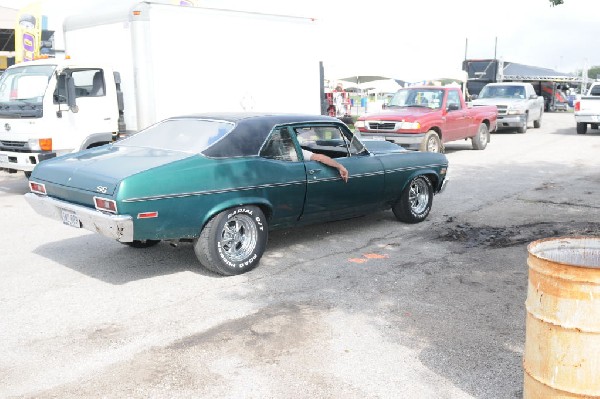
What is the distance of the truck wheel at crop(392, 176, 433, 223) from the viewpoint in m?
7.84

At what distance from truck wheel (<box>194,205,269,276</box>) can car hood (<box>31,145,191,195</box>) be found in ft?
2.29

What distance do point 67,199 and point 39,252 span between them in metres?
1.46

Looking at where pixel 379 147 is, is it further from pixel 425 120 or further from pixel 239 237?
pixel 425 120

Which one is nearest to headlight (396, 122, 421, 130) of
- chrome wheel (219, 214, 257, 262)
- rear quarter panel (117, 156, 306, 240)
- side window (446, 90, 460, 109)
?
side window (446, 90, 460, 109)

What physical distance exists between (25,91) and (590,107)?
17.2 meters

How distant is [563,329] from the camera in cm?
294

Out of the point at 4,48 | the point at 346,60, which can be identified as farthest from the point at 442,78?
the point at 4,48

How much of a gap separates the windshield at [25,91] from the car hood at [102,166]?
4394 mm

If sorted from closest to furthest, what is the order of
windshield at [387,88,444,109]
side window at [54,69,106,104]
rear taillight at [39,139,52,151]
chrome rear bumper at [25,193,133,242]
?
chrome rear bumper at [25,193,133,242]
rear taillight at [39,139,52,151]
side window at [54,69,106,104]
windshield at [387,88,444,109]

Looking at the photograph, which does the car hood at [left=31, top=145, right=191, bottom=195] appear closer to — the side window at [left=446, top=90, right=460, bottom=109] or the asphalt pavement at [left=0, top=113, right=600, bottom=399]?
the asphalt pavement at [left=0, top=113, right=600, bottom=399]

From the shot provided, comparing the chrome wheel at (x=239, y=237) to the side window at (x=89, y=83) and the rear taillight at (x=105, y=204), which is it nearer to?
the rear taillight at (x=105, y=204)

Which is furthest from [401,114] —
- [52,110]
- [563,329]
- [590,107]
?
[563,329]

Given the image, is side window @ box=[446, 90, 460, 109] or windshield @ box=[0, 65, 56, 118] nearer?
windshield @ box=[0, 65, 56, 118]

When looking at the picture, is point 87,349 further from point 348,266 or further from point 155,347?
point 348,266
